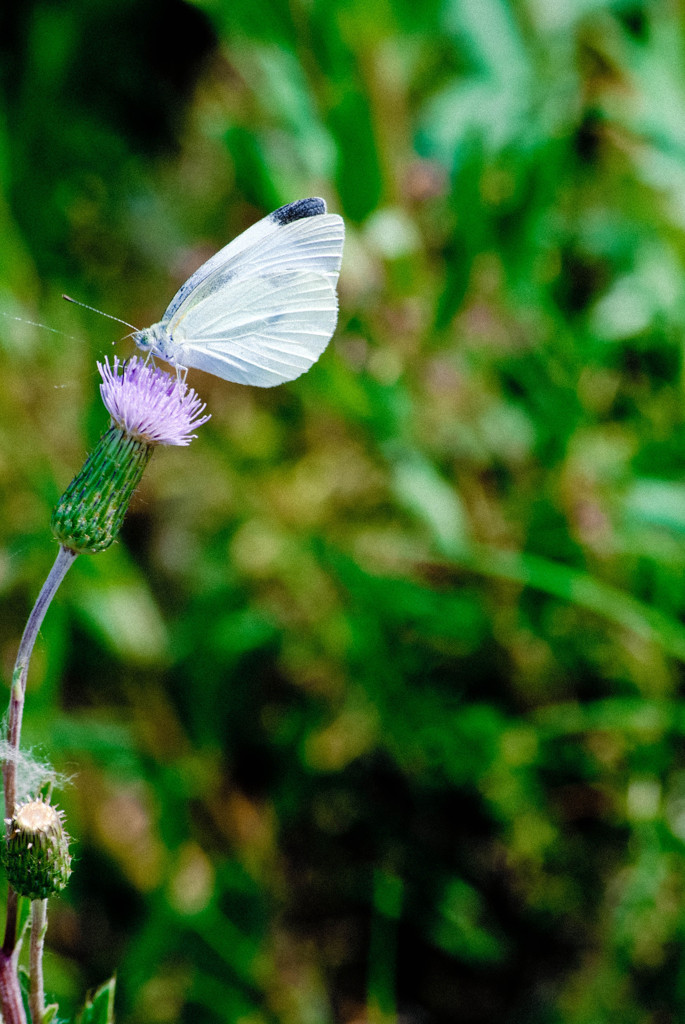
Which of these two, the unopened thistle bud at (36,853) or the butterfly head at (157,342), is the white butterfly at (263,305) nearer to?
the butterfly head at (157,342)

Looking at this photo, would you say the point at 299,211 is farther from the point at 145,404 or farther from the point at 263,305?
the point at 145,404

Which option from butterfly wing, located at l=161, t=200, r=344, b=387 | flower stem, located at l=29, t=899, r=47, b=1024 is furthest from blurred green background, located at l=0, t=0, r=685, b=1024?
flower stem, located at l=29, t=899, r=47, b=1024

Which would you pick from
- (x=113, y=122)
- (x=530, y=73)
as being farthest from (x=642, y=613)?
(x=113, y=122)

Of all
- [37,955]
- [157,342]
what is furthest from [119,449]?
[37,955]

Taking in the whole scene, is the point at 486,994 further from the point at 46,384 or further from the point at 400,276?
the point at 46,384

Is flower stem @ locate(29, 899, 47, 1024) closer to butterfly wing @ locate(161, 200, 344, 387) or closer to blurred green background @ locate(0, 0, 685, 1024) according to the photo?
butterfly wing @ locate(161, 200, 344, 387)

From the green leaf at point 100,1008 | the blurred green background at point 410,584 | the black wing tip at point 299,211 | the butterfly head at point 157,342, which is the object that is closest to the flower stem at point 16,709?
the green leaf at point 100,1008
